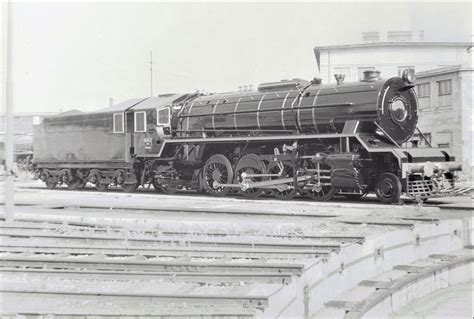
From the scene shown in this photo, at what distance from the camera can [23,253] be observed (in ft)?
24.3

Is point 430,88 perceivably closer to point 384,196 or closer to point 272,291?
point 384,196

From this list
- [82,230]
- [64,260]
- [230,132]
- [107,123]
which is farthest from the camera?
[107,123]

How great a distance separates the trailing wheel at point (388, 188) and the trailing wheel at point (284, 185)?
2196 millimetres

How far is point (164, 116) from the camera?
666 inches

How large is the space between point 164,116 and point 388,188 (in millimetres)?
7312

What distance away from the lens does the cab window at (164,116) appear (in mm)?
16906

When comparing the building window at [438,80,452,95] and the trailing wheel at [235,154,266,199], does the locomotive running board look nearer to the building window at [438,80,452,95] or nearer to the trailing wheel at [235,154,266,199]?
the trailing wheel at [235,154,266,199]

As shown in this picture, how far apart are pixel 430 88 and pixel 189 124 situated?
1765 centimetres

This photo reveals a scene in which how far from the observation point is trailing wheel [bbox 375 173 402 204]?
12.2 m

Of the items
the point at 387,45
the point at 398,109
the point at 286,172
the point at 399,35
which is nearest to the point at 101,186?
the point at 286,172

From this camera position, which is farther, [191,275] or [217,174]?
[217,174]

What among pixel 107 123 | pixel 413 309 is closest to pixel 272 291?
pixel 413 309

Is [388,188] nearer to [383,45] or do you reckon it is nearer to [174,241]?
[174,241]

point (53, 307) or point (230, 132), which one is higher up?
point (230, 132)
